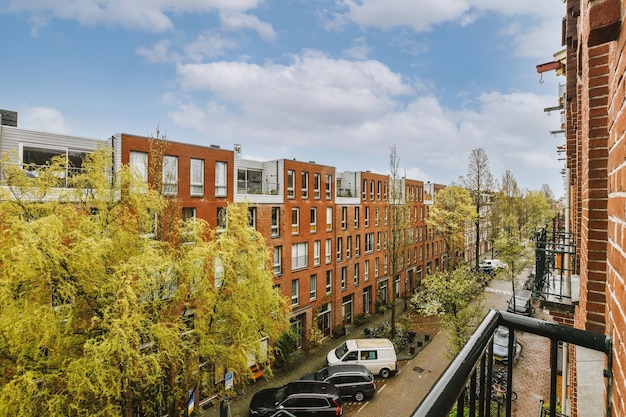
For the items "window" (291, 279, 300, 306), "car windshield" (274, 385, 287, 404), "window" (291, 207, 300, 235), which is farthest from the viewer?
"window" (291, 207, 300, 235)

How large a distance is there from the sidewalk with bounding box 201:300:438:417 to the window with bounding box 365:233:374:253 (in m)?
5.48

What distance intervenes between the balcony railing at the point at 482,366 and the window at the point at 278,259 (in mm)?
18561

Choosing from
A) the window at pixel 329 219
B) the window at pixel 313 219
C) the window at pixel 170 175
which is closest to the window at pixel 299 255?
the window at pixel 313 219

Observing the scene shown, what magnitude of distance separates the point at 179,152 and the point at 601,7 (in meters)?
16.4

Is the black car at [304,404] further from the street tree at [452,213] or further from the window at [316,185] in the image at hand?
the street tree at [452,213]

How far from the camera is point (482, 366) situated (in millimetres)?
1730

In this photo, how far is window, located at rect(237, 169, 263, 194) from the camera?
2027cm

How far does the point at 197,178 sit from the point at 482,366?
54.2 feet

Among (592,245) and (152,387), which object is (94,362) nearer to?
(152,387)

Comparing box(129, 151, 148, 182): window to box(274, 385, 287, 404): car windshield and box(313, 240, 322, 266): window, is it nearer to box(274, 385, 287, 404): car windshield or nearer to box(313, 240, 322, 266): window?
box(274, 385, 287, 404): car windshield

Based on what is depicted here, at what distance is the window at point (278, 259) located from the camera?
20.3 metres

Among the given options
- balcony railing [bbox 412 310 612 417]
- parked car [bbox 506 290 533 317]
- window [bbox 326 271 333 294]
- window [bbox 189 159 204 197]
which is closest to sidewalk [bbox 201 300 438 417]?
window [bbox 326 271 333 294]

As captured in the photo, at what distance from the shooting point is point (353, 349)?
1834cm

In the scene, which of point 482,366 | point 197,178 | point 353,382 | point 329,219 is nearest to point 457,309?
point 353,382
